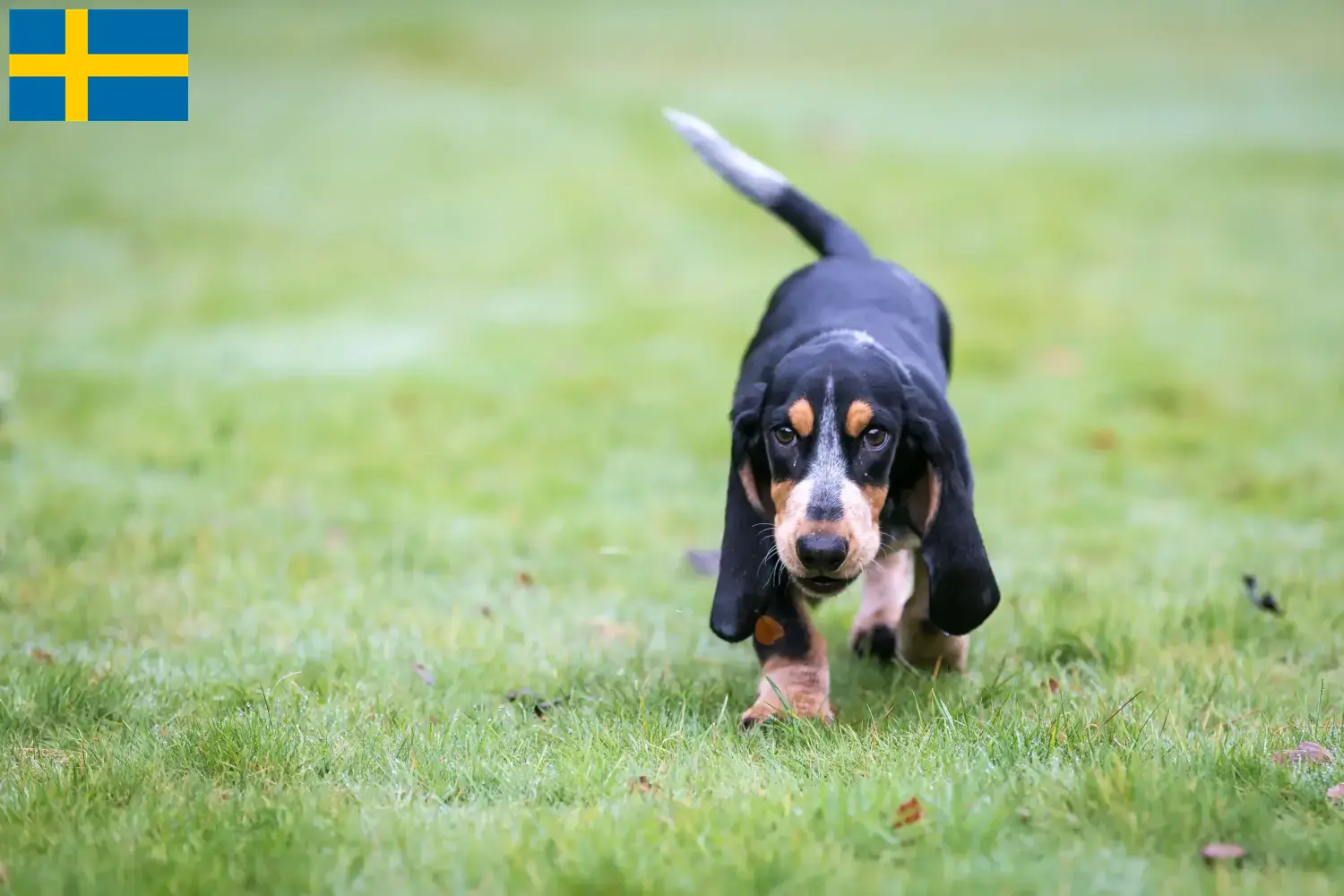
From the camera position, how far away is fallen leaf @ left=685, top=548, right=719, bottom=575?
20.6 ft


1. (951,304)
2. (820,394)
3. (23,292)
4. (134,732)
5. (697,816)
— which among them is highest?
(820,394)

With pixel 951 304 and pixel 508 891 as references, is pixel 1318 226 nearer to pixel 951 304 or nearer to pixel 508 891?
pixel 951 304

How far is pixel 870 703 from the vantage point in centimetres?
418

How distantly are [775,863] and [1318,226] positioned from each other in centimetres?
1400

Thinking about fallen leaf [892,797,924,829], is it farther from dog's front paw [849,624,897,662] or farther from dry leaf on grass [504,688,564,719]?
dog's front paw [849,624,897,662]

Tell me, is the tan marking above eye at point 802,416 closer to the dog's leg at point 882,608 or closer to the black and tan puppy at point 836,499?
the black and tan puppy at point 836,499

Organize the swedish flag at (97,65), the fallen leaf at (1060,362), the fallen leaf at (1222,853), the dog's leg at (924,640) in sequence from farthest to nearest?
the swedish flag at (97,65) → the fallen leaf at (1060,362) → the dog's leg at (924,640) → the fallen leaf at (1222,853)

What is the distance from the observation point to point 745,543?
4.05 meters

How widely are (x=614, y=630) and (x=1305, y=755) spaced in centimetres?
259

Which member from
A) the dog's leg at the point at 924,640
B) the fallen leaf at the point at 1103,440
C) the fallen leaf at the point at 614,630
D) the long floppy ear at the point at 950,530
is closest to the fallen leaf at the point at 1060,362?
the fallen leaf at the point at 1103,440

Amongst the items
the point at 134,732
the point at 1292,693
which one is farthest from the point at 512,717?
the point at 1292,693

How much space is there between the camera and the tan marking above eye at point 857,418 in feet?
12.4

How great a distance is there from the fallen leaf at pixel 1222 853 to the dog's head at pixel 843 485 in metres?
1.16

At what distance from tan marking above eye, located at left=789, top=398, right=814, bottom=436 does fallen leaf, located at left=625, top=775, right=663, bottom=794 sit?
104cm
